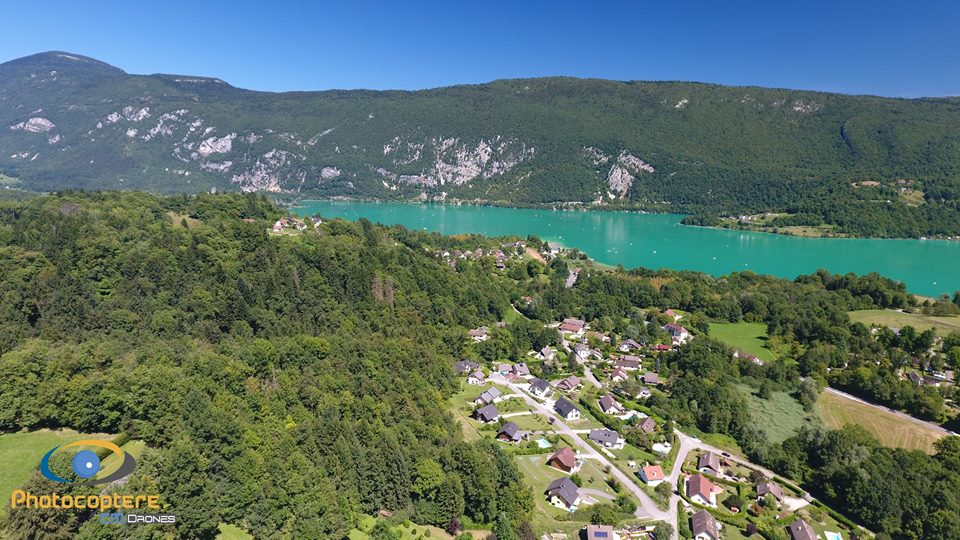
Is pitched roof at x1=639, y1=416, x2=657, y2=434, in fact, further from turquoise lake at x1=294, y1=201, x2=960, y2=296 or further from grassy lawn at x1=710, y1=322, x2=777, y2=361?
turquoise lake at x1=294, y1=201, x2=960, y2=296

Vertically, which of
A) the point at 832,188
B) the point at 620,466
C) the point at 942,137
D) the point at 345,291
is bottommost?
the point at 620,466

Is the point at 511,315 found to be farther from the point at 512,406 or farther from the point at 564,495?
the point at 564,495

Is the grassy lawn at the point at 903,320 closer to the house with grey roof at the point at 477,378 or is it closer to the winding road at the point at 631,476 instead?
the winding road at the point at 631,476

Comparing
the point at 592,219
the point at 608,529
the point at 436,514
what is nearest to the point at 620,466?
the point at 608,529

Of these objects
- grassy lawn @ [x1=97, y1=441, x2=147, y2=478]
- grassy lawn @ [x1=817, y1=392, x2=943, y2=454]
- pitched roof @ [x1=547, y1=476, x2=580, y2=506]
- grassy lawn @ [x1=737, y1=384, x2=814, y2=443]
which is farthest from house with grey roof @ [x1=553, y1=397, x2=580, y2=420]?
grassy lawn @ [x1=97, y1=441, x2=147, y2=478]

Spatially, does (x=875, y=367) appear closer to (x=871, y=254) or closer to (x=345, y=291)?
(x=345, y=291)

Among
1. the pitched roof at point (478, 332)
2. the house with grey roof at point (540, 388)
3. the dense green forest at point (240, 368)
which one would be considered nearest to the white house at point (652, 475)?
the dense green forest at point (240, 368)
